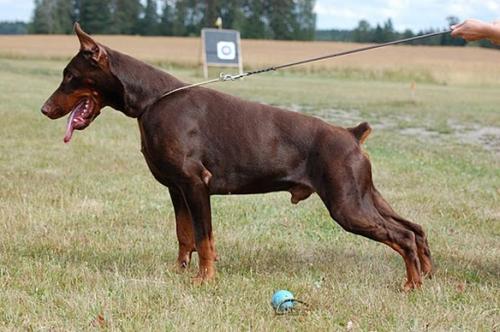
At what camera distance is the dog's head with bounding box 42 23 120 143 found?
16.1 feet

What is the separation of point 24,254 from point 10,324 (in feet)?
5.42

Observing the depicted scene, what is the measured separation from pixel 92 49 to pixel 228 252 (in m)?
2.10

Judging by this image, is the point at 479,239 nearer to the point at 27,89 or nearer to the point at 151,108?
the point at 151,108

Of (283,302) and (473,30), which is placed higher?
(473,30)

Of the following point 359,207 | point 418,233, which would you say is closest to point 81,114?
point 359,207

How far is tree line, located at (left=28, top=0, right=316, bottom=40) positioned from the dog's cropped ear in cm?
7968

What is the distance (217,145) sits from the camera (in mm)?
5027

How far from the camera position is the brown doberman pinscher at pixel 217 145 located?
4922mm

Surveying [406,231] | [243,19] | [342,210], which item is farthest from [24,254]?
[243,19]

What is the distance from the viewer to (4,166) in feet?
31.6

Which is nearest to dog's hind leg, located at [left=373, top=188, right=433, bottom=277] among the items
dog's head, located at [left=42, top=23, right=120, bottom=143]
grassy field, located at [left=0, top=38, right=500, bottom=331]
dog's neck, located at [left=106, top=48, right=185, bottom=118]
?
grassy field, located at [left=0, top=38, right=500, bottom=331]

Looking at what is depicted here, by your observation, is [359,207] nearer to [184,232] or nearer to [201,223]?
[201,223]

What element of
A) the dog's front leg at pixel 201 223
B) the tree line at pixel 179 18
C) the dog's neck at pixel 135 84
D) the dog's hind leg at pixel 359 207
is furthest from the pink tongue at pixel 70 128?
the tree line at pixel 179 18

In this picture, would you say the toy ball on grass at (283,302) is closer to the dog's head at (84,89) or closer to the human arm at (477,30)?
the dog's head at (84,89)
